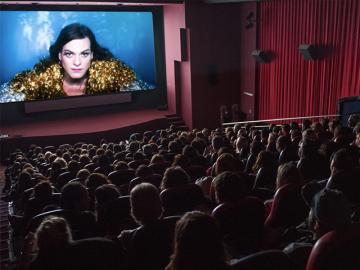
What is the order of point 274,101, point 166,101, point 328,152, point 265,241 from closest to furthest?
point 265,241 → point 328,152 → point 274,101 → point 166,101

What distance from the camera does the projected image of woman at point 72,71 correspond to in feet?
45.9

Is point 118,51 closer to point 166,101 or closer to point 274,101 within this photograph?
point 166,101

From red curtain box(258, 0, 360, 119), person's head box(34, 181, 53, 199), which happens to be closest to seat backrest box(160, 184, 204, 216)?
person's head box(34, 181, 53, 199)

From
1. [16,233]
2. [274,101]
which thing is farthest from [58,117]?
[16,233]

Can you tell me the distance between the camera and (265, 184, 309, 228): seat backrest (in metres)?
3.13

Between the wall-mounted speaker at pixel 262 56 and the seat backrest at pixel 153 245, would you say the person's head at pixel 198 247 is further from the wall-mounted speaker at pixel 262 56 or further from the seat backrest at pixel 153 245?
the wall-mounted speaker at pixel 262 56

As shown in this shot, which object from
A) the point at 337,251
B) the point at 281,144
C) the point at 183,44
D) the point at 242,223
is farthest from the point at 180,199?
the point at 183,44

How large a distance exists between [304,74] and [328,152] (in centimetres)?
710

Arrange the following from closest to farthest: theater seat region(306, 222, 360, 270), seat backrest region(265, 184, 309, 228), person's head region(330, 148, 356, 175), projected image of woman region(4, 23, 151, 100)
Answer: theater seat region(306, 222, 360, 270), seat backrest region(265, 184, 309, 228), person's head region(330, 148, 356, 175), projected image of woman region(4, 23, 151, 100)

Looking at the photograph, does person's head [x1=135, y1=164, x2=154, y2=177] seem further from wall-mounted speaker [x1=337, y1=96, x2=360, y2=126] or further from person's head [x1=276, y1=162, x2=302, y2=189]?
wall-mounted speaker [x1=337, y1=96, x2=360, y2=126]

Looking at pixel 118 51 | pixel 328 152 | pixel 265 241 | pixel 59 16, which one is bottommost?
pixel 265 241

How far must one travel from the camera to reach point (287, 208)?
315cm

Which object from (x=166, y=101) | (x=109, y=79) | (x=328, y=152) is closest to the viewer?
(x=328, y=152)

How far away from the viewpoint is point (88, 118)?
14.7 meters
